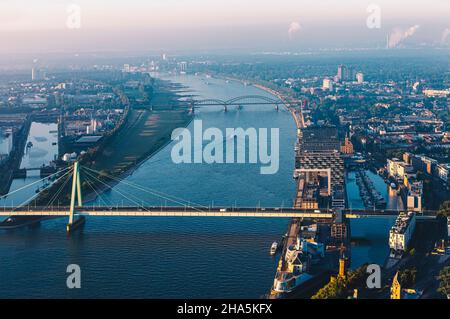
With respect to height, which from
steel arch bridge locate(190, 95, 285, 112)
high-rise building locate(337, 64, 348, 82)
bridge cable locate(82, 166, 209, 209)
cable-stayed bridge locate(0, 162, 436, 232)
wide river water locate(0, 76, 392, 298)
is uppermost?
high-rise building locate(337, 64, 348, 82)

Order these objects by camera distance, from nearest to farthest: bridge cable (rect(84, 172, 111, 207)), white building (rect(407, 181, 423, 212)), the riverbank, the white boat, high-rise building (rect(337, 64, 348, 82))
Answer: the white boat → white building (rect(407, 181, 423, 212)) → bridge cable (rect(84, 172, 111, 207)) → the riverbank → high-rise building (rect(337, 64, 348, 82))

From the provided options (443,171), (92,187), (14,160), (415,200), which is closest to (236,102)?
(14,160)

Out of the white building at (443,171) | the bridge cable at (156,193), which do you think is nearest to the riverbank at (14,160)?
the bridge cable at (156,193)

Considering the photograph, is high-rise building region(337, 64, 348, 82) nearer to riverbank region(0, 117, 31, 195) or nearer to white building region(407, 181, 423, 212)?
riverbank region(0, 117, 31, 195)

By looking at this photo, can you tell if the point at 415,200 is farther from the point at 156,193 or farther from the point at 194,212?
the point at 156,193

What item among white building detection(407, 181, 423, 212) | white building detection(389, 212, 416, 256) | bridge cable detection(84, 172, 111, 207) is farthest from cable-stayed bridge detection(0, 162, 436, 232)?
white building detection(389, 212, 416, 256)

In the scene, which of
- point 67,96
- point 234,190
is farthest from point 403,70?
point 234,190
